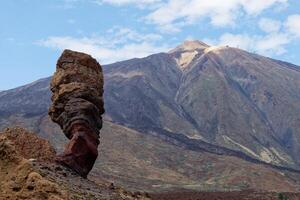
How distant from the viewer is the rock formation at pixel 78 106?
18.4 m

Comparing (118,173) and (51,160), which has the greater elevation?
(51,160)

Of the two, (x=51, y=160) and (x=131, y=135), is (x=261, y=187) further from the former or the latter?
(x=51, y=160)

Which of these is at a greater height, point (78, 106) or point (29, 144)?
point (78, 106)

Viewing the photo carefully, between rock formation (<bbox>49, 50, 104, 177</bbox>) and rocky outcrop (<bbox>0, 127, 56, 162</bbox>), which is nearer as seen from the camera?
rock formation (<bbox>49, 50, 104, 177</bbox>)

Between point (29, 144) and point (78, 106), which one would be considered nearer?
point (29, 144)

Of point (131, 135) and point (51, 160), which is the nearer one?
point (51, 160)

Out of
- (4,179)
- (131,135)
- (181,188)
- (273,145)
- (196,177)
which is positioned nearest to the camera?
(4,179)

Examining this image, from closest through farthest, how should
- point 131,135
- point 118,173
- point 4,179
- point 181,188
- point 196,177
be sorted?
1. point 4,179
2. point 181,188
3. point 118,173
4. point 196,177
5. point 131,135

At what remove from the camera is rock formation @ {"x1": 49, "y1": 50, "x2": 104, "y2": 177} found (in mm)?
18422

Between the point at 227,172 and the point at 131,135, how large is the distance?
28.0 meters

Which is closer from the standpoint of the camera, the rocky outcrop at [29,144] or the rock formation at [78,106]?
the rock formation at [78,106]

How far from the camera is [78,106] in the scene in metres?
19.5

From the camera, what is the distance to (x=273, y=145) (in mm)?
196750

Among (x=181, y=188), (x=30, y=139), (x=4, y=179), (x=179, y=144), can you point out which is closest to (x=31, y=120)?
(x=179, y=144)
